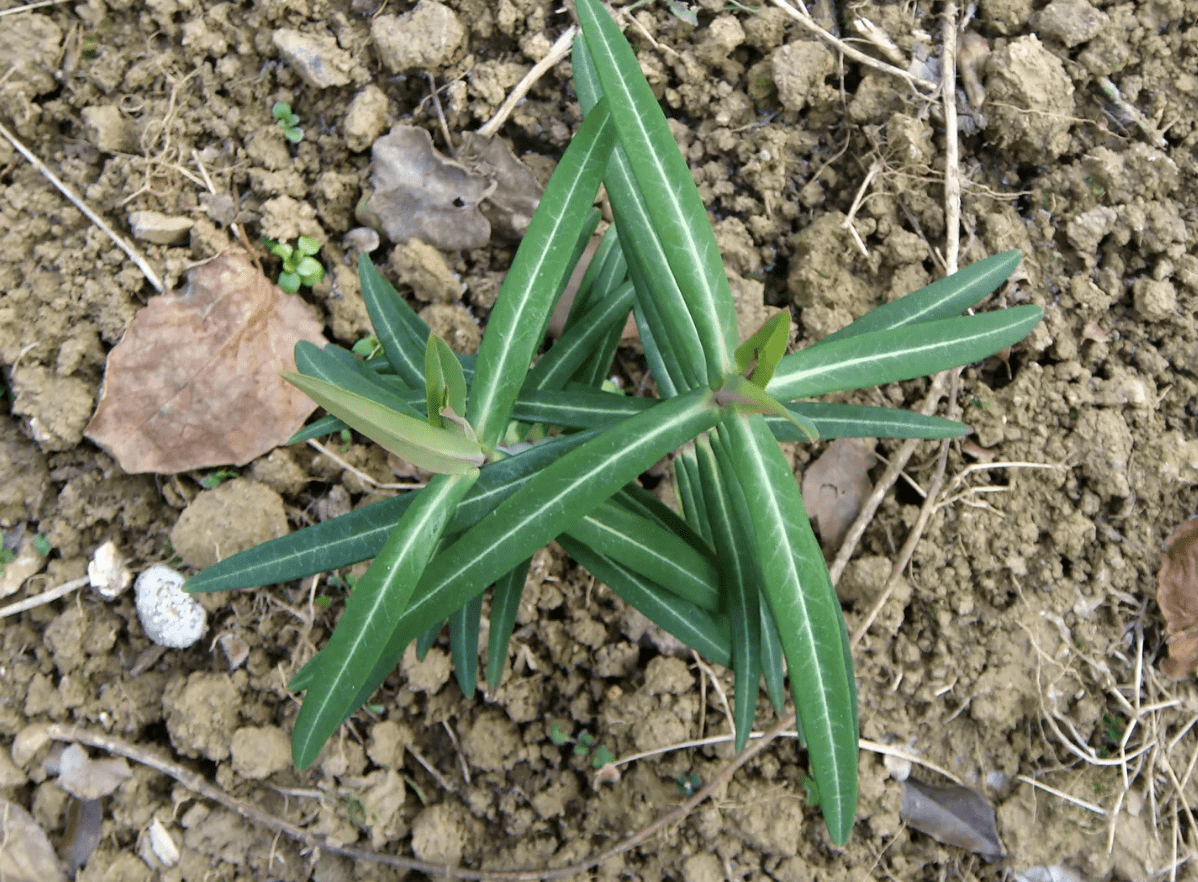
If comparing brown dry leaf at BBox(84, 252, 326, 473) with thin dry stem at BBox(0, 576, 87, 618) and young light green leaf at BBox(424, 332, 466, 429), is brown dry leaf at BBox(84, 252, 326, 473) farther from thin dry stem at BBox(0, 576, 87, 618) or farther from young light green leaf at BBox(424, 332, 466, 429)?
young light green leaf at BBox(424, 332, 466, 429)

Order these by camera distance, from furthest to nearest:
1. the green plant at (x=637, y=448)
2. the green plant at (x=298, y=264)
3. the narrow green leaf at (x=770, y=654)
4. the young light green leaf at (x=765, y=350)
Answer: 1. the green plant at (x=298, y=264)
2. the narrow green leaf at (x=770, y=654)
3. the green plant at (x=637, y=448)
4. the young light green leaf at (x=765, y=350)

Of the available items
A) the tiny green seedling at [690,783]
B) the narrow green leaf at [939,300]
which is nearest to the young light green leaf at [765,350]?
the narrow green leaf at [939,300]

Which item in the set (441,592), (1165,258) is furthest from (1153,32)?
(441,592)

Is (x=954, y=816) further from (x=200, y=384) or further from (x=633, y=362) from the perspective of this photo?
(x=200, y=384)

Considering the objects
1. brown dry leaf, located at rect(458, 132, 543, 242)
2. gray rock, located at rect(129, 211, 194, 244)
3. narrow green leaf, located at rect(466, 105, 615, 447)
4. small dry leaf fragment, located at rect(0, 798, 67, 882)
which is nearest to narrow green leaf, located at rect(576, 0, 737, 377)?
narrow green leaf, located at rect(466, 105, 615, 447)

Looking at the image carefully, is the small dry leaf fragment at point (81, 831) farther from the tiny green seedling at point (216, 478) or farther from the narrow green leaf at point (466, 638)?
the narrow green leaf at point (466, 638)

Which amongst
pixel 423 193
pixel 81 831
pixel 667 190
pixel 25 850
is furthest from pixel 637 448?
pixel 25 850

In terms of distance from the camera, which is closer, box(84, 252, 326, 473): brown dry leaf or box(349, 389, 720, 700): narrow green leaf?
box(349, 389, 720, 700): narrow green leaf
